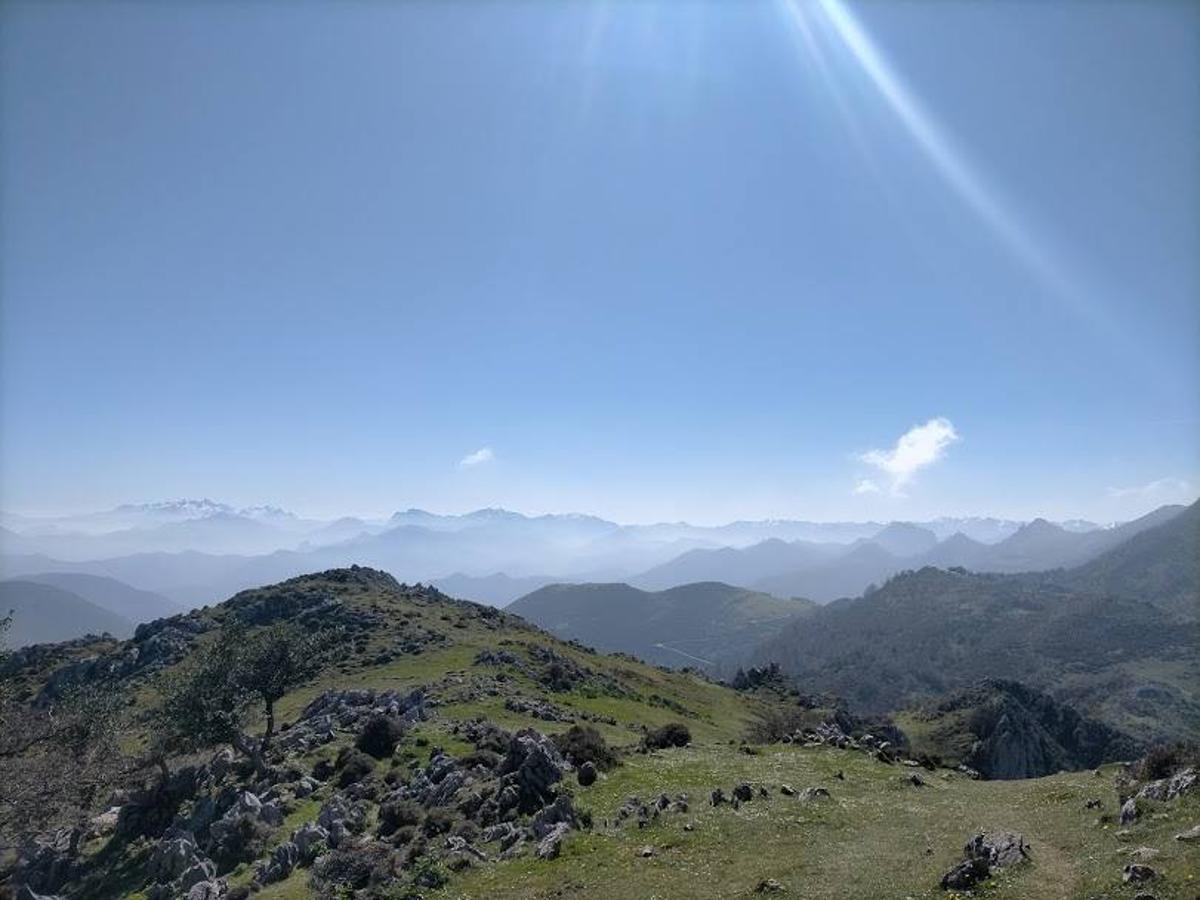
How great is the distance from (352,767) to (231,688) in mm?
18489

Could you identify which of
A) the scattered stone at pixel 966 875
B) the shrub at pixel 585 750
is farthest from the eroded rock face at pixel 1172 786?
the shrub at pixel 585 750

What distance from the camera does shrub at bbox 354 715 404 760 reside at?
170 feet

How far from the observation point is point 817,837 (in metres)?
30.0

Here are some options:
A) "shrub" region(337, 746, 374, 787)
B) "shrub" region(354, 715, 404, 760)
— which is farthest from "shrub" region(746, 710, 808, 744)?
"shrub" region(337, 746, 374, 787)

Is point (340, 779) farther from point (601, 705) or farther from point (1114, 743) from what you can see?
point (1114, 743)

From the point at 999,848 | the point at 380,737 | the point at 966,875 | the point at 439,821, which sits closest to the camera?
the point at 966,875

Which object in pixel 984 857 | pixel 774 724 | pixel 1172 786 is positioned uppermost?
pixel 1172 786

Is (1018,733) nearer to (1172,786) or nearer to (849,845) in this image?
(1172,786)

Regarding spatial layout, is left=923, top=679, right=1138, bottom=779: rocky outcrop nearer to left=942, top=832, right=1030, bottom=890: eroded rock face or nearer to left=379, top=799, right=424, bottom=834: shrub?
left=942, top=832, right=1030, bottom=890: eroded rock face

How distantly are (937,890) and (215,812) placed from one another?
42491mm

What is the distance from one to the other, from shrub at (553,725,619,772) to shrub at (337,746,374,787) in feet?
44.0

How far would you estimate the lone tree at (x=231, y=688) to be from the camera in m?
55.2

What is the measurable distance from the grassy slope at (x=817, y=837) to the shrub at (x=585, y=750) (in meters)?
1.04

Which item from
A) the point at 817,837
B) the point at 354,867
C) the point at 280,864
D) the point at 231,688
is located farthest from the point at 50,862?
the point at 817,837
